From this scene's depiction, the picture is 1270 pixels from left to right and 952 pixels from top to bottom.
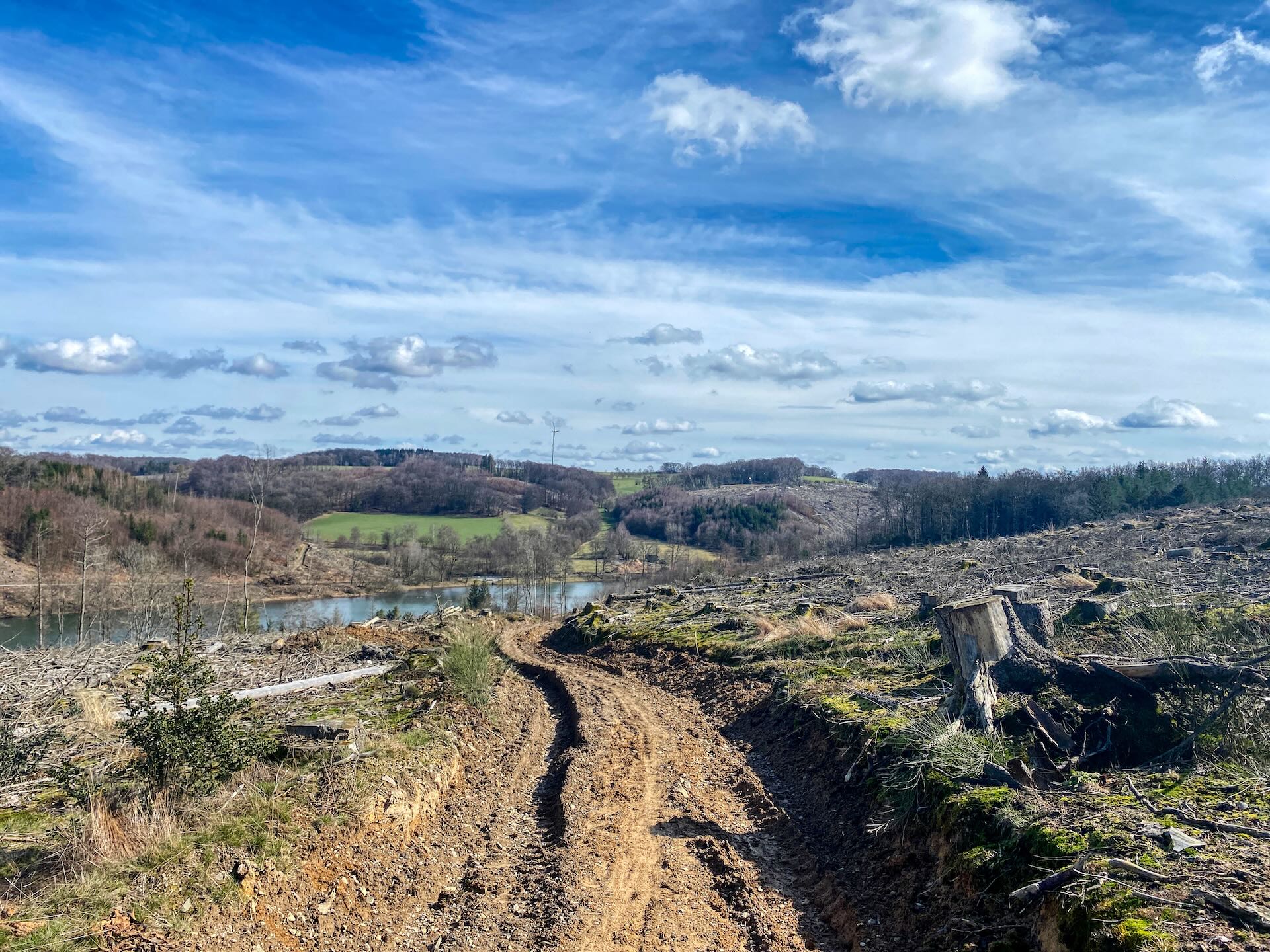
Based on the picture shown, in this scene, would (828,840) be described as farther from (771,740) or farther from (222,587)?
Result: (222,587)

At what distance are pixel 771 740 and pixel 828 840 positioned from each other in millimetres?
3731

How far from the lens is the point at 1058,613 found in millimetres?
14547

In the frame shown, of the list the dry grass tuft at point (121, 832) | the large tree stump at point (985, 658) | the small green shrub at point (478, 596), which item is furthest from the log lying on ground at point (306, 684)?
the small green shrub at point (478, 596)

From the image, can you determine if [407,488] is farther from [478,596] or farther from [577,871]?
[577,871]

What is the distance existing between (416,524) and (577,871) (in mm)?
111442

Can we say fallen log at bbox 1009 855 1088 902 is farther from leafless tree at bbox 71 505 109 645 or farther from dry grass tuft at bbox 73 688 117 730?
leafless tree at bbox 71 505 109 645

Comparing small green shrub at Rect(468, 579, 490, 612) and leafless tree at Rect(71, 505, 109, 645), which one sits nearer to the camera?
leafless tree at Rect(71, 505, 109, 645)

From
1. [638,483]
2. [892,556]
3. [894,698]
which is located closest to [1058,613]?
[894,698]

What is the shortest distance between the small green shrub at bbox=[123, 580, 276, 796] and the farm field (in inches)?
3709

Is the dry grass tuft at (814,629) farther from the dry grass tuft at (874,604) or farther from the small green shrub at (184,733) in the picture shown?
the small green shrub at (184,733)

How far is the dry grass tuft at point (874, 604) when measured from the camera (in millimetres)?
20016

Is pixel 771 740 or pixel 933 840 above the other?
pixel 933 840

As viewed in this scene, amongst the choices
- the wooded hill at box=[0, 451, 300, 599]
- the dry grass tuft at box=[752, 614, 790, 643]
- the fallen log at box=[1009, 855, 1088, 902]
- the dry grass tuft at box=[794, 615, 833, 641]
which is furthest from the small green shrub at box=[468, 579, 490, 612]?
the fallen log at box=[1009, 855, 1088, 902]

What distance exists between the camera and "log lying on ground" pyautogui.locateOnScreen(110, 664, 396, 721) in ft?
43.8
